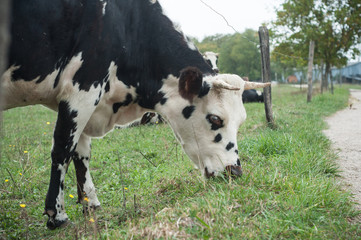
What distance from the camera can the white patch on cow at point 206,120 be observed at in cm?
360

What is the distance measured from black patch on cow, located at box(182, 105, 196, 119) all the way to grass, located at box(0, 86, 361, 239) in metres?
0.71

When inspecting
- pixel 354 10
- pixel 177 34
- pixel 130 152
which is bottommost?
pixel 130 152

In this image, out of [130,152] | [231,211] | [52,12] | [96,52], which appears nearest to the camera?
[231,211]

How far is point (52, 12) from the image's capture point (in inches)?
115

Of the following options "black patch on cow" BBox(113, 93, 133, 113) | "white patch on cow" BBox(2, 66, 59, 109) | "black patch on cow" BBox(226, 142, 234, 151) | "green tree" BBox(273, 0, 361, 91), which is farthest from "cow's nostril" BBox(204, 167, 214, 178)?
"green tree" BBox(273, 0, 361, 91)

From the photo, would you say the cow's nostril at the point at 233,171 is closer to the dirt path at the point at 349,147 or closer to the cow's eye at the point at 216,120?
the cow's eye at the point at 216,120

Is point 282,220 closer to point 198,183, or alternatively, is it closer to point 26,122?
point 198,183

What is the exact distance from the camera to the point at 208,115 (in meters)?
3.66

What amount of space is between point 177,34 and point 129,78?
73cm

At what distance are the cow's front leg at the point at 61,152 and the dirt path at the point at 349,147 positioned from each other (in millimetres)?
2666

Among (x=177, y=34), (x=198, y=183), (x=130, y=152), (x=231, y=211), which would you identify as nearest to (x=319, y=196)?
(x=231, y=211)

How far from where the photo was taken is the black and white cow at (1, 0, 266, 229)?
2943mm

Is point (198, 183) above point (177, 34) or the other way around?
the other way around

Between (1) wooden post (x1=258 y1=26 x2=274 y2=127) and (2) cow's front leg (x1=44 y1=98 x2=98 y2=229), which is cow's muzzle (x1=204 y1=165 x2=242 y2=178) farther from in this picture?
(1) wooden post (x1=258 y1=26 x2=274 y2=127)
